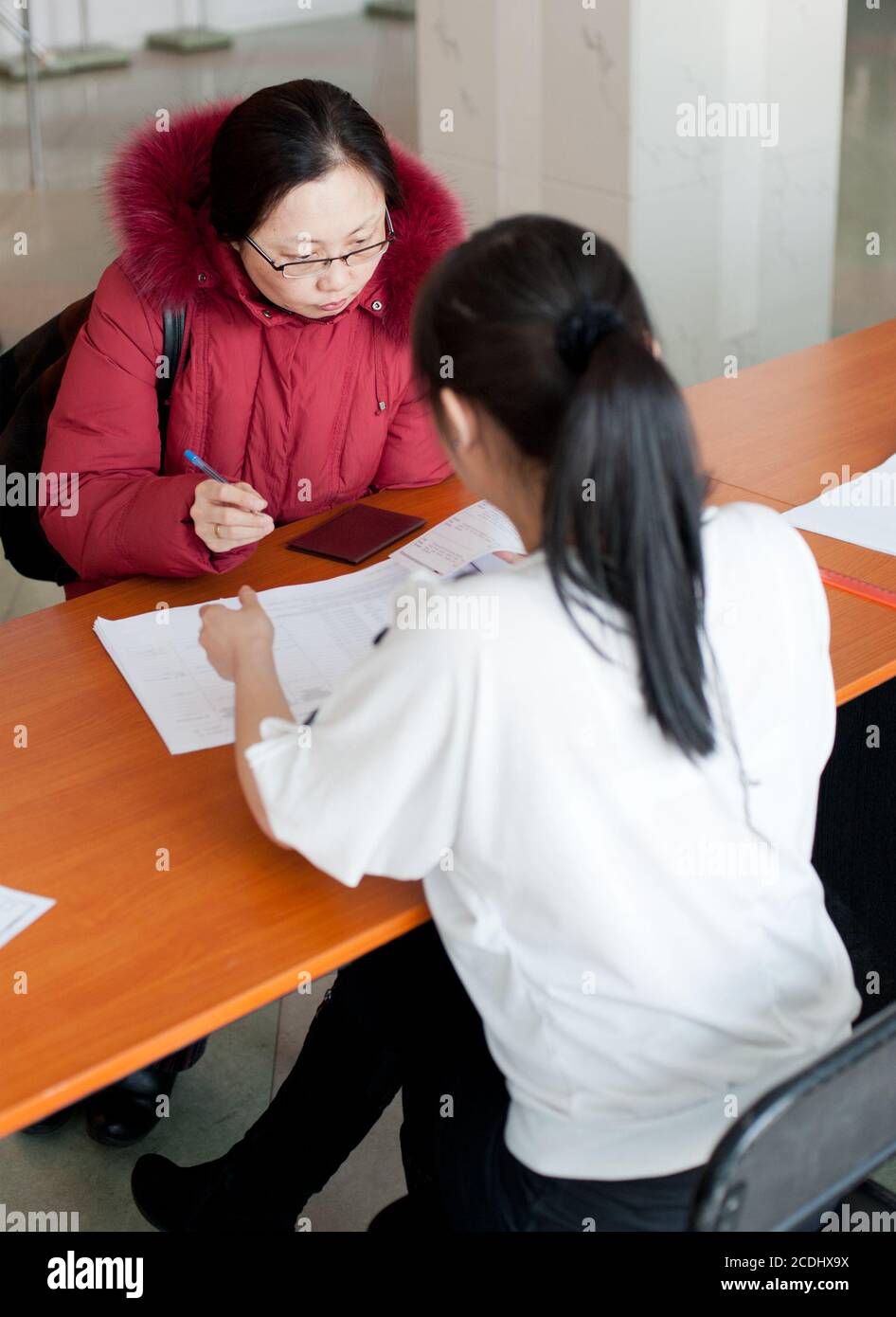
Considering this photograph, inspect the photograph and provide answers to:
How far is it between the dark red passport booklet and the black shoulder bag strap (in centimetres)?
26

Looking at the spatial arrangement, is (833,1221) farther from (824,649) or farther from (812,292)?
(812,292)

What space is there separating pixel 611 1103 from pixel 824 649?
1.45 feet

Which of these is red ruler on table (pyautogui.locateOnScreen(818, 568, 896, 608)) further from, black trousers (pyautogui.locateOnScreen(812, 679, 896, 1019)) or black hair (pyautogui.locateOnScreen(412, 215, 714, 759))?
black hair (pyautogui.locateOnScreen(412, 215, 714, 759))

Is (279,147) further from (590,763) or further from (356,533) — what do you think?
(590,763)

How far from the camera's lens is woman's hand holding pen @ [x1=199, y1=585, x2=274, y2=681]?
4.73ft

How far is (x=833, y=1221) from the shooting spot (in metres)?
1.88

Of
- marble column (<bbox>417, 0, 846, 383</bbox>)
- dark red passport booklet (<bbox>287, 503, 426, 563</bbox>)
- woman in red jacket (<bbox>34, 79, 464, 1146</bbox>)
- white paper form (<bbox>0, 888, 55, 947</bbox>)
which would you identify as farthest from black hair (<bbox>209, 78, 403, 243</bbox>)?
marble column (<bbox>417, 0, 846, 383</bbox>)

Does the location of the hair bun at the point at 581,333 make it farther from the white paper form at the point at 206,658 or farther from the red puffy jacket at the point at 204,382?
the red puffy jacket at the point at 204,382

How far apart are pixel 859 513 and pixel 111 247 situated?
9.60ft

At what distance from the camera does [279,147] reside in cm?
182

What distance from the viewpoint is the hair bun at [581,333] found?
44.1 inches

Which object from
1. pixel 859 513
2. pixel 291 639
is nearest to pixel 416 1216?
pixel 291 639

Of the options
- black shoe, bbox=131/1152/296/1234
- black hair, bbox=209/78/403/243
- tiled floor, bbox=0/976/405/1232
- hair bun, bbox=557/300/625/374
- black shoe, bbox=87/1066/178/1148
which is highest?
black hair, bbox=209/78/403/243

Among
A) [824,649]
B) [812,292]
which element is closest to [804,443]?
[824,649]
